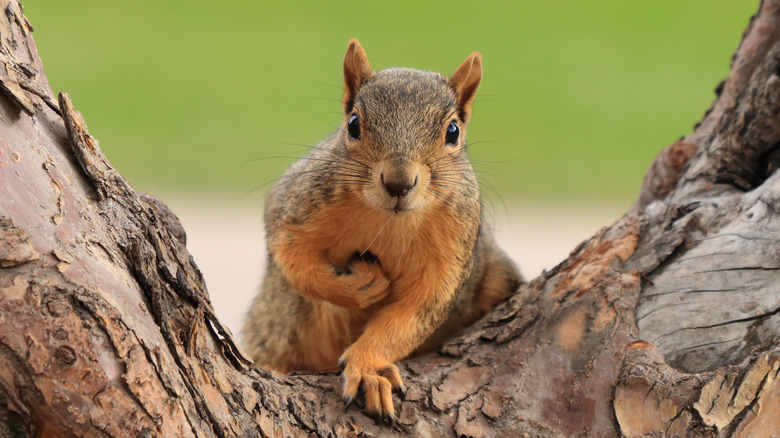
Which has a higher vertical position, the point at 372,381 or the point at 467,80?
the point at 467,80

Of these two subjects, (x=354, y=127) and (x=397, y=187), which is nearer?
(x=397, y=187)

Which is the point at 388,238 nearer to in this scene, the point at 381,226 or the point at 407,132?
the point at 381,226

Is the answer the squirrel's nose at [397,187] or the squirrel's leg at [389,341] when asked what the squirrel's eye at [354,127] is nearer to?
the squirrel's nose at [397,187]

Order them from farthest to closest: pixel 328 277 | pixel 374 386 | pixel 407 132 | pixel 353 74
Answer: pixel 353 74, pixel 328 277, pixel 407 132, pixel 374 386

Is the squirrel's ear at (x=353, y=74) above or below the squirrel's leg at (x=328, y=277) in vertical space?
above

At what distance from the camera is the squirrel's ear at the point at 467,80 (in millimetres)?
1567

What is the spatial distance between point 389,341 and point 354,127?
0.43 m

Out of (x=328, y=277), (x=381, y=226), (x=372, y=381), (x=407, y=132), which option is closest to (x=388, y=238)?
(x=381, y=226)

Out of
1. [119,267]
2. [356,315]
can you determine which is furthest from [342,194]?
[119,267]

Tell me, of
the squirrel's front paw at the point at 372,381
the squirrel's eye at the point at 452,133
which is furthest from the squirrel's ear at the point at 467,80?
the squirrel's front paw at the point at 372,381

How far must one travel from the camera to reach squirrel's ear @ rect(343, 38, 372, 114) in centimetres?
156

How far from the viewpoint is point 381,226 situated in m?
1.48

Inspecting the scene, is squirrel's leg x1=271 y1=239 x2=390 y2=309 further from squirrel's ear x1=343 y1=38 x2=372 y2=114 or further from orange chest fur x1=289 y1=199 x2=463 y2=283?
squirrel's ear x1=343 y1=38 x2=372 y2=114

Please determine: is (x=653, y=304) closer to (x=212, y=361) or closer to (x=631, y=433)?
(x=631, y=433)
